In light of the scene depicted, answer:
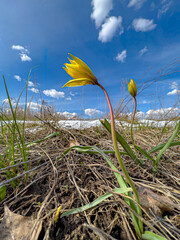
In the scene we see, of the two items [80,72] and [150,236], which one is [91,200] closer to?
[150,236]

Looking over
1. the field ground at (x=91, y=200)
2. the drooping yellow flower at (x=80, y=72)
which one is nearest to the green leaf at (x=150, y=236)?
the field ground at (x=91, y=200)

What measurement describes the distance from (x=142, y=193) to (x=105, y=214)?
24 centimetres

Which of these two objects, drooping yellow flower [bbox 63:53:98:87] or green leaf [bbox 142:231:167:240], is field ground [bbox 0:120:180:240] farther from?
drooping yellow flower [bbox 63:53:98:87]

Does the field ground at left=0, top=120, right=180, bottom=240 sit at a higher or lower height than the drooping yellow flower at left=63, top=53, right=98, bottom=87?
lower

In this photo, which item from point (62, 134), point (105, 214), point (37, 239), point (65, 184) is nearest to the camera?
point (37, 239)

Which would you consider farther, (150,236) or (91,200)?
(91,200)

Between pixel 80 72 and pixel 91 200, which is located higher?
pixel 80 72

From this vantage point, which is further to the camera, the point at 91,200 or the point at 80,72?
the point at 91,200

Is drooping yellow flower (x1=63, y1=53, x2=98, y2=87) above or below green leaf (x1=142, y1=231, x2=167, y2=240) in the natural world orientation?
above

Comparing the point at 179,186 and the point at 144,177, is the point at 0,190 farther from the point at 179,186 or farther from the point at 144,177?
the point at 179,186

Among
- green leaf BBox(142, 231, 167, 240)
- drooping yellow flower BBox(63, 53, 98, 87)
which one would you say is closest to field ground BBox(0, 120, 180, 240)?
green leaf BBox(142, 231, 167, 240)

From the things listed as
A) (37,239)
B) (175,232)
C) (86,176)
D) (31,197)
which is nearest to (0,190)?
(31,197)

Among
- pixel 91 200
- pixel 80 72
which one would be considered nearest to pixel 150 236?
pixel 91 200

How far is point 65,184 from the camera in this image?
0.80 metres
